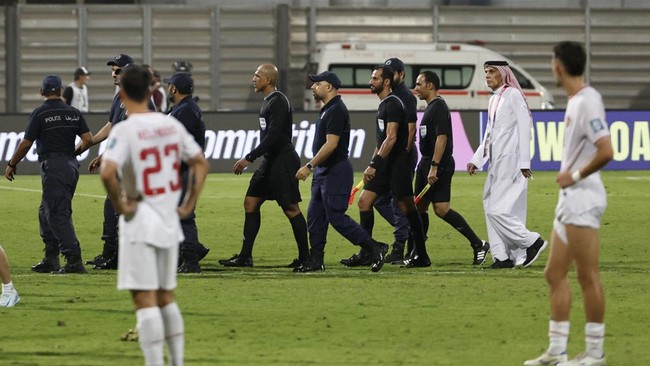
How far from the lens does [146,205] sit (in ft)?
27.5

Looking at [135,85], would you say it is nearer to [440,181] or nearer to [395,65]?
[395,65]

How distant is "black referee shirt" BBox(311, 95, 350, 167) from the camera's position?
1478 cm

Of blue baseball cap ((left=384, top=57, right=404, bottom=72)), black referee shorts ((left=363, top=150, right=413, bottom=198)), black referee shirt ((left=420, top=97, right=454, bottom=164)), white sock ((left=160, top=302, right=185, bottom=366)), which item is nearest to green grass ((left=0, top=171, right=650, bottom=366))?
black referee shorts ((left=363, top=150, right=413, bottom=198))

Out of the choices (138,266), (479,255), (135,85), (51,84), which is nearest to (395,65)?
(479,255)

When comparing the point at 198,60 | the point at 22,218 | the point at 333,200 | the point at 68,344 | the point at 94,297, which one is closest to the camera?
the point at 68,344

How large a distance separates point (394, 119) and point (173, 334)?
6784 mm

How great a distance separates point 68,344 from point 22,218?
11094mm

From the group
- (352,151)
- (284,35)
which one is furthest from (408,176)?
(284,35)

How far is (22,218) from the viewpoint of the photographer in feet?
69.5

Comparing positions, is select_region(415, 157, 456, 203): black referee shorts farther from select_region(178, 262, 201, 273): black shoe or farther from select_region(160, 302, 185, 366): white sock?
select_region(160, 302, 185, 366): white sock

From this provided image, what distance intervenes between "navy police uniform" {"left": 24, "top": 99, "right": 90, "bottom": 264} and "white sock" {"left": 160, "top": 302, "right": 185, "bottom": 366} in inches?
244

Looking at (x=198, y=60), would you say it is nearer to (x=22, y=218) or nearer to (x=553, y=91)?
(x=553, y=91)

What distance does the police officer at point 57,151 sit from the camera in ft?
47.5

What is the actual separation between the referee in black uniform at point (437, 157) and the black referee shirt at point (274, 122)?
1580mm
